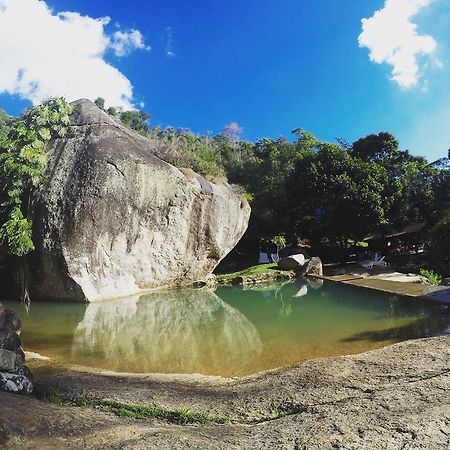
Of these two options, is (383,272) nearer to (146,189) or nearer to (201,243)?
(201,243)

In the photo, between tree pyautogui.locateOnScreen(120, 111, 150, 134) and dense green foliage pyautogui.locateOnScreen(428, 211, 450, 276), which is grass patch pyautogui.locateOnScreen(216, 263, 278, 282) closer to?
dense green foliage pyautogui.locateOnScreen(428, 211, 450, 276)

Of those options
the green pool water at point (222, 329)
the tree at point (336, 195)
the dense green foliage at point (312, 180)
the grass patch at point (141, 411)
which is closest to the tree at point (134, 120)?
the dense green foliage at point (312, 180)

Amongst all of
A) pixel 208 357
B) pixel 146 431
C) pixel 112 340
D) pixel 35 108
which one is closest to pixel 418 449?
pixel 146 431

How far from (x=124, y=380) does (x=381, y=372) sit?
4360 millimetres

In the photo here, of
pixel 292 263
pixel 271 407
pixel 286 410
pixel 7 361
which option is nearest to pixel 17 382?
pixel 7 361

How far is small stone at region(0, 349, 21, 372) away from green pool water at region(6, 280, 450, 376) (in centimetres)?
310

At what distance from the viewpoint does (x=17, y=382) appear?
5895mm

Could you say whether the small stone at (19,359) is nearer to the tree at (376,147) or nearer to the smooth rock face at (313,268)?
the smooth rock face at (313,268)

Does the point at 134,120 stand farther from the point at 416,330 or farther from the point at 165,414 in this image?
the point at 165,414

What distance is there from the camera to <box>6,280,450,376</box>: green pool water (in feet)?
30.5

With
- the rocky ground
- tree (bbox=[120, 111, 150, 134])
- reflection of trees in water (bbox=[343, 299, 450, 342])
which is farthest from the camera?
tree (bbox=[120, 111, 150, 134])

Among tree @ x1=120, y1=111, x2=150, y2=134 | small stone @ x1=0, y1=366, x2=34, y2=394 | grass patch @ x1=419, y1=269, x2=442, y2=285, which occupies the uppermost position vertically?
tree @ x1=120, y1=111, x2=150, y2=134

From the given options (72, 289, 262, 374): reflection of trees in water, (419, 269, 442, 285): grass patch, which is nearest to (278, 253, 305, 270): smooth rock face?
(419, 269, 442, 285): grass patch

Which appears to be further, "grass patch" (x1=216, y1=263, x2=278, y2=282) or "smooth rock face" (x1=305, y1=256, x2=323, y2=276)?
"smooth rock face" (x1=305, y1=256, x2=323, y2=276)
